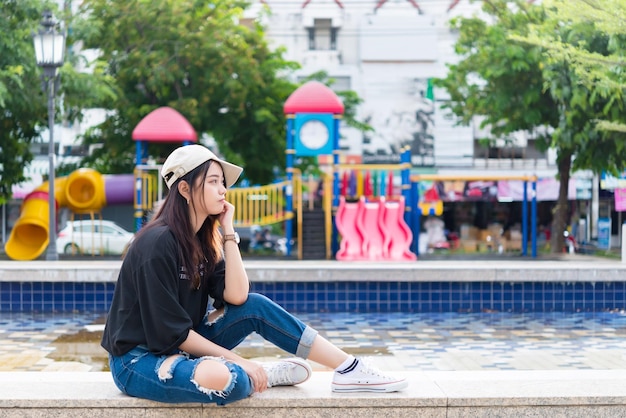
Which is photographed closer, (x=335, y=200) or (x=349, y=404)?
(x=349, y=404)

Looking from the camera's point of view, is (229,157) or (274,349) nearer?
(274,349)

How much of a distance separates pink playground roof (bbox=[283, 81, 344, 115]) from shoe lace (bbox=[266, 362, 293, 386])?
47.1 feet

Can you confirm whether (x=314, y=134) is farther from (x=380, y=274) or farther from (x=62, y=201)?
(x=380, y=274)

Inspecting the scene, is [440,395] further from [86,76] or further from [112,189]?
[112,189]

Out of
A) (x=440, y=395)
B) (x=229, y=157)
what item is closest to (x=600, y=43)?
(x=229, y=157)

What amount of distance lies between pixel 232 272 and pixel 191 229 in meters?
0.27

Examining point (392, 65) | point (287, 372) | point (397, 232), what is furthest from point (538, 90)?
point (392, 65)

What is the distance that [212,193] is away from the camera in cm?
421

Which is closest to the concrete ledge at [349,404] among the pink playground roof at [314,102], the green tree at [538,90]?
the green tree at [538,90]

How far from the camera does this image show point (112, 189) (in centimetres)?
1997

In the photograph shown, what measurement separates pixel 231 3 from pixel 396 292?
1455 centimetres

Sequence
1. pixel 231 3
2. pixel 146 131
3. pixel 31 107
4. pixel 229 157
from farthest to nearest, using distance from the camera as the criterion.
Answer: pixel 231 3, pixel 229 157, pixel 146 131, pixel 31 107

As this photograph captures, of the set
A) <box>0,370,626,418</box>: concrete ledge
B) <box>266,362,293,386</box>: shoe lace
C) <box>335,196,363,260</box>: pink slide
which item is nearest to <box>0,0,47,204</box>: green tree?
<box>335,196,363,260</box>: pink slide

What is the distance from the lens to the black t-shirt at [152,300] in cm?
395
